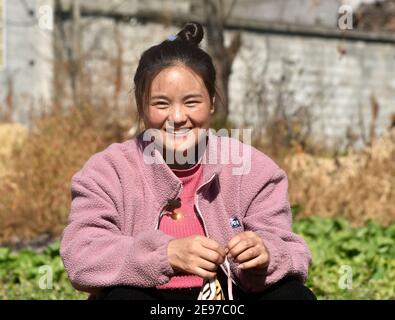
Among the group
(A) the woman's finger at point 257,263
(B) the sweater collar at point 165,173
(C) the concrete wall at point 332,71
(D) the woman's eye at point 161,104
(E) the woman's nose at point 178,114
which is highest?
(C) the concrete wall at point 332,71

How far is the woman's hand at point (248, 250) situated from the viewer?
2.65m

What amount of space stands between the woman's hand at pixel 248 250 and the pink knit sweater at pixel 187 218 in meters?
0.19

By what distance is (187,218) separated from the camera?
296 cm

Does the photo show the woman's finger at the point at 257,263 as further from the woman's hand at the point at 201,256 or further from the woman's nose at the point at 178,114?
the woman's nose at the point at 178,114

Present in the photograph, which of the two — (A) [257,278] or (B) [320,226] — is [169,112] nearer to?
(A) [257,278]

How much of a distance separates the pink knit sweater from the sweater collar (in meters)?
0.04

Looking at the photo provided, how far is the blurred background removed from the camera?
5.66 m

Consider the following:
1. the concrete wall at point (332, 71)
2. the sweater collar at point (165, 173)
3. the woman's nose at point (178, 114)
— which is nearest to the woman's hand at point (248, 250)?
the sweater collar at point (165, 173)

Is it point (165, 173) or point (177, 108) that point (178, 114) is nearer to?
point (177, 108)

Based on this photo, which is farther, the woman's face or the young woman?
the woman's face

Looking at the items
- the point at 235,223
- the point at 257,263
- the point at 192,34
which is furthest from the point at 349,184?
the point at 257,263

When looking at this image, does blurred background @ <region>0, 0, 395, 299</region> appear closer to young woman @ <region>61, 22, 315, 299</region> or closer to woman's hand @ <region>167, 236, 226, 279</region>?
young woman @ <region>61, 22, 315, 299</region>

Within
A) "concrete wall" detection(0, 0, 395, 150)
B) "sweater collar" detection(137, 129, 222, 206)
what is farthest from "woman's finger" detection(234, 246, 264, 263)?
"concrete wall" detection(0, 0, 395, 150)

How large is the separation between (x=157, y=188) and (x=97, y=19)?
33.8ft
